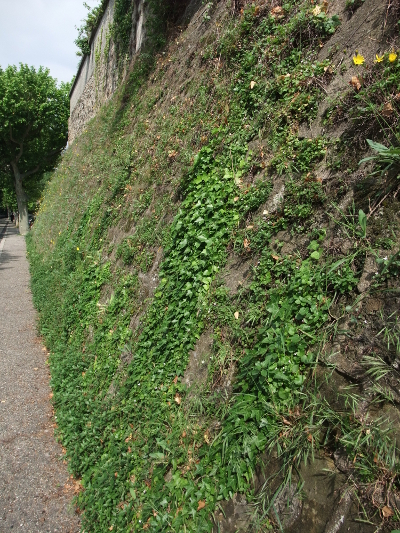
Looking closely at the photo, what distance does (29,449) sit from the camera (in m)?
4.57

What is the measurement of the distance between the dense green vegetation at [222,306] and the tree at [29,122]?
22.1 metres

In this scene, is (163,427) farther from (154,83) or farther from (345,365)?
(154,83)

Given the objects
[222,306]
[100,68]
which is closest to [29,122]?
[100,68]

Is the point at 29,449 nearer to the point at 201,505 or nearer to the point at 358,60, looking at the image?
the point at 201,505

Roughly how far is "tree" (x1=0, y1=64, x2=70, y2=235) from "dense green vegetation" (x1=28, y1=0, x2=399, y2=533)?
72.4 ft

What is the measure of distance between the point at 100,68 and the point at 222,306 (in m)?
14.0

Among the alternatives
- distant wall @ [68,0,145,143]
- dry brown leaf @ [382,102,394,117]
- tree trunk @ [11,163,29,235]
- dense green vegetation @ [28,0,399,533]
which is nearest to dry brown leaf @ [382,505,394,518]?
dense green vegetation @ [28,0,399,533]

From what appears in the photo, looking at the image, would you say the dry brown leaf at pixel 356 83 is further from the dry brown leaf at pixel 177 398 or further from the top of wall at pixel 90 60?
the top of wall at pixel 90 60

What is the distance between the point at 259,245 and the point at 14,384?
4766 millimetres

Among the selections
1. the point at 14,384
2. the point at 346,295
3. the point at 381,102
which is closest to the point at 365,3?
the point at 381,102

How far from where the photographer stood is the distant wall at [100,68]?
33.4ft

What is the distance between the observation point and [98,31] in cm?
1514

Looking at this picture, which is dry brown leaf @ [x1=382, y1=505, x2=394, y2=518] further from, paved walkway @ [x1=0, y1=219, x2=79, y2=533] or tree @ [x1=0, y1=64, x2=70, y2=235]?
tree @ [x1=0, y1=64, x2=70, y2=235]

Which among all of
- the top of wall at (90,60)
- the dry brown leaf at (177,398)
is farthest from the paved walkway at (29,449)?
the top of wall at (90,60)
